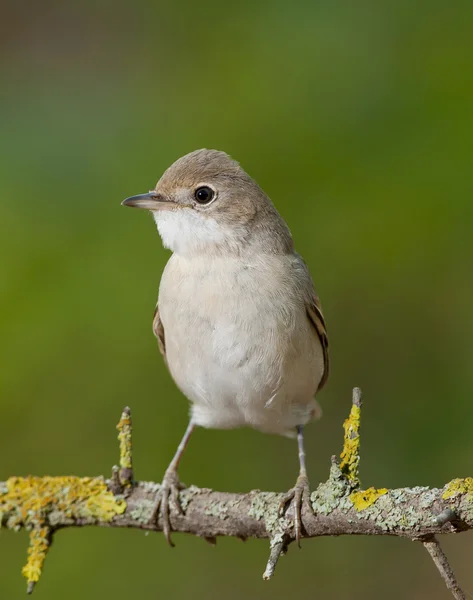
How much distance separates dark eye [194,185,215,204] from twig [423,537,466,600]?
2177 millimetres

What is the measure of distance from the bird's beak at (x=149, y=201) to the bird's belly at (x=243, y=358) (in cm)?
54

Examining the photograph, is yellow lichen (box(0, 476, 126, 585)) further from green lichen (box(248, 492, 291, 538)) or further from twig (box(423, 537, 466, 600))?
twig (box(423, 537, 466, 600))

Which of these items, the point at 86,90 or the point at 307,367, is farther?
the point at 86,90

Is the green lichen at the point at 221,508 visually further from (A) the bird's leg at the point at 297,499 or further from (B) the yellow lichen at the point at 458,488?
(B) the yellow lichen at the point at 458,488

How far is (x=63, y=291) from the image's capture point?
15.8ft

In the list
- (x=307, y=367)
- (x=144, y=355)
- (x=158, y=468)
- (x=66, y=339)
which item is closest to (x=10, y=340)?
(x=66, y=339)

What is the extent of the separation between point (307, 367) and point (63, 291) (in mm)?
1406

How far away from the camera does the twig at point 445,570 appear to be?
3037 mm

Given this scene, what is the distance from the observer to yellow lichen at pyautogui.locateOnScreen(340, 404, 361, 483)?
3.34 meters

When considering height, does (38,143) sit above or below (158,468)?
above

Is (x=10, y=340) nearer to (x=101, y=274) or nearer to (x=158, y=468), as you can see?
(x=101, y=274)

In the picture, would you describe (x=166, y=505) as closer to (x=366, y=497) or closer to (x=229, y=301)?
(x=229, y=301)

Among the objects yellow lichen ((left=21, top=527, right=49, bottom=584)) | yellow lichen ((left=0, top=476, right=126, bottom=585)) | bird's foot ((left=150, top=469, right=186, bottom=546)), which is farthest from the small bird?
yellow lichen ((left=21, top=527, right=49, bottom=584))

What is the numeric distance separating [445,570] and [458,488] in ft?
0.95
